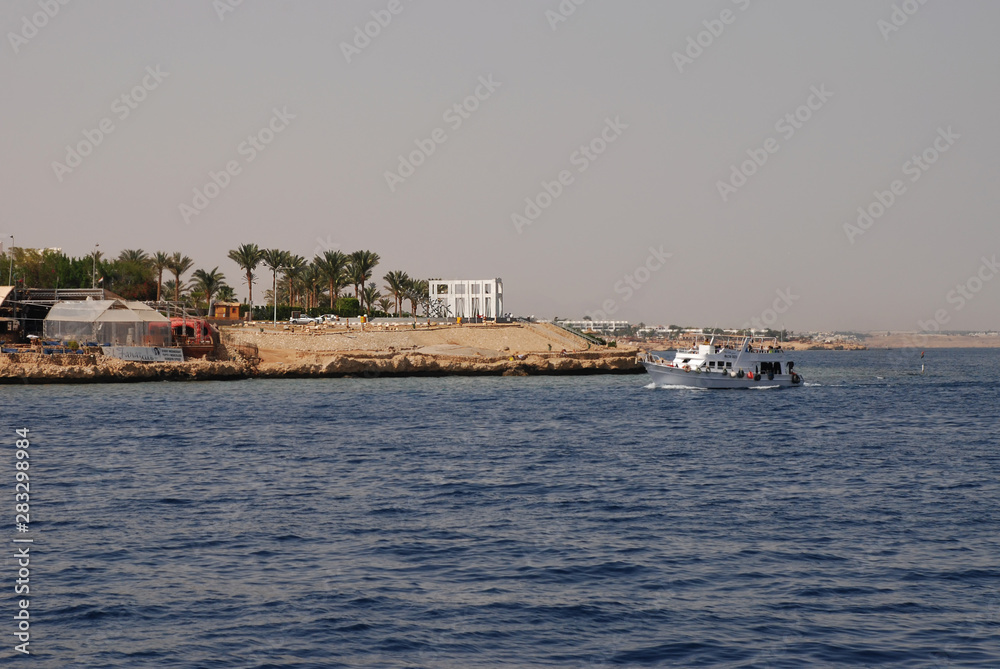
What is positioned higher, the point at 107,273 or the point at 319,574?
the point at 107,273


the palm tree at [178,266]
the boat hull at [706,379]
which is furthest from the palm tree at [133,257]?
the boat hull at [706,379]

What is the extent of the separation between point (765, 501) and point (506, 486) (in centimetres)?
757

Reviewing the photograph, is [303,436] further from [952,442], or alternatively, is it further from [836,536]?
[952,442]

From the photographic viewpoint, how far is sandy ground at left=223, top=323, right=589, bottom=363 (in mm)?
98438

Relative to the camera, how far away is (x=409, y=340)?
105 m

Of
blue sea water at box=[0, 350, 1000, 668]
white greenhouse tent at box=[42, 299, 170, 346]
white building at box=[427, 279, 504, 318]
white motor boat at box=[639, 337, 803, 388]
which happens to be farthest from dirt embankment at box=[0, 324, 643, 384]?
white building at box=[427, 279, 504, 318]

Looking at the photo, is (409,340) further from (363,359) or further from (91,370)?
(91,370)

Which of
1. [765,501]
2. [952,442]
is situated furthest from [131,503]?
[952,442]

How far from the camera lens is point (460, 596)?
54.3 ft

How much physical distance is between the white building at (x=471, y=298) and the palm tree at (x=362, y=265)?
66.6ft

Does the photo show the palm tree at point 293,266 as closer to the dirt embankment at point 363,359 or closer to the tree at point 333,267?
the tree at point 333,267

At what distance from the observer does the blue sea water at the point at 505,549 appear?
563 inches
